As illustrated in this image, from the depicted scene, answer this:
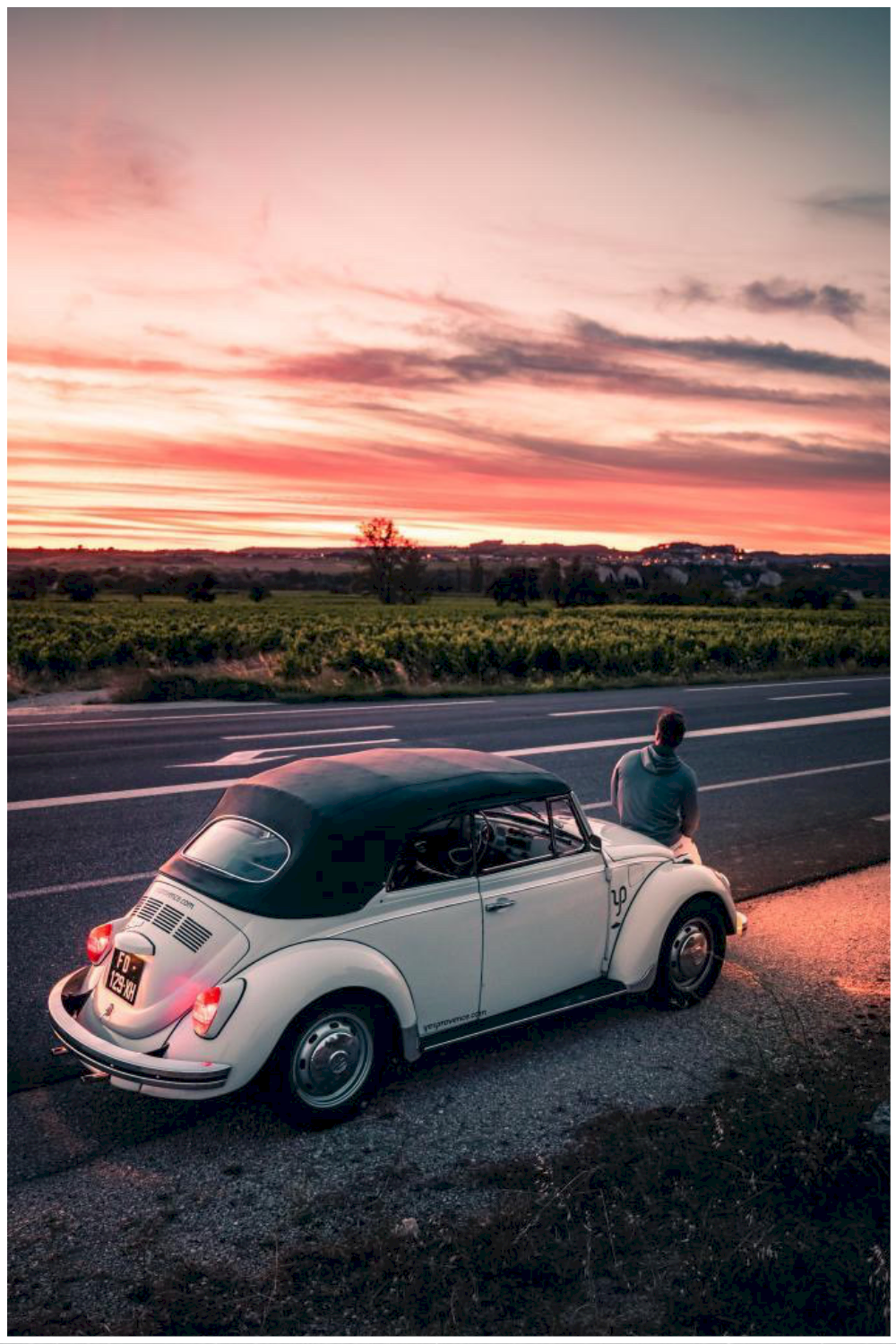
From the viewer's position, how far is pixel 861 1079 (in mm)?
5383

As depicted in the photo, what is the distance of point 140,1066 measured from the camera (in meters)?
4.60

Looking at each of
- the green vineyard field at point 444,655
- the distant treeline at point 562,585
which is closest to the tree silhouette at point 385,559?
the distant treeline at point 562,585

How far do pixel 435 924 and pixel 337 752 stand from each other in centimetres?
1004

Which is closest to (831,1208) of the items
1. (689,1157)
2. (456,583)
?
(689,1157)

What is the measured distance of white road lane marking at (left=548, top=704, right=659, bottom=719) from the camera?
2019 cm

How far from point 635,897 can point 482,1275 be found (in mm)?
2742

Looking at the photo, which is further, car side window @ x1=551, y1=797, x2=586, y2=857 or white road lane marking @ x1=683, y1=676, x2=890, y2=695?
white road lane marking @ x1=683, y1=676, x2=890, y2=695

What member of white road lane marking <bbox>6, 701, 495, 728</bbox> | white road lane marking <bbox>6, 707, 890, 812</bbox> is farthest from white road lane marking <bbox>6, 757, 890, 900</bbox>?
white road lane marking <bbox>6, 701, 495, 728</bbox>

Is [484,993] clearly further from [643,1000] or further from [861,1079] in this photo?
[861,1079]

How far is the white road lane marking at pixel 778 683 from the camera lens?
27.4 m

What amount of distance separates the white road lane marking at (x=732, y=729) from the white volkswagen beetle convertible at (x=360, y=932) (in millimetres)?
6944

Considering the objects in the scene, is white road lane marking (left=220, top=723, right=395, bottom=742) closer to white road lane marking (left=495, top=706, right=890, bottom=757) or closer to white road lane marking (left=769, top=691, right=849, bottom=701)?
white road lane marking (left=495, top=706, right=890, bottom=757)

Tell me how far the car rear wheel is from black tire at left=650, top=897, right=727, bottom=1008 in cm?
210

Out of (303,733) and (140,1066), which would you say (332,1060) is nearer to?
(140,1066)
